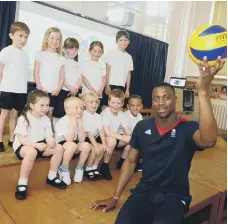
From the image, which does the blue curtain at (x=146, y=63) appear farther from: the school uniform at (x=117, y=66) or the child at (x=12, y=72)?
the child at (x=12, y=72)

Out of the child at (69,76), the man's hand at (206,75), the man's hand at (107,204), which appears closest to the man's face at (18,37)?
the child at (69,76)

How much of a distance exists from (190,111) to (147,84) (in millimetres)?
1279

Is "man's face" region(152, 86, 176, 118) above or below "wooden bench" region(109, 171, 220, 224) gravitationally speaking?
above

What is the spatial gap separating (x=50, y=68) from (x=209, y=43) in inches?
69.4

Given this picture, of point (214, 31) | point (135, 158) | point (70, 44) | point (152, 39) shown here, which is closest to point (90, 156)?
point (135, 158)

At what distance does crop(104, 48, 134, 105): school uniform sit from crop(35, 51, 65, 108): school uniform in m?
1.04

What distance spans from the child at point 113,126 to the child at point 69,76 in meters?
0.49

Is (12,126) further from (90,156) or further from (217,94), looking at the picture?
(217,94)

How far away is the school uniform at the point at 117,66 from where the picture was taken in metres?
3.72

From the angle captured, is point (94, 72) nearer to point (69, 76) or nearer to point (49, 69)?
point (69, 76)

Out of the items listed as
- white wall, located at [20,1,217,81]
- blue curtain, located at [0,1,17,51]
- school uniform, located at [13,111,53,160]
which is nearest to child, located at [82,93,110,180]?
school uniform, located at [13,111,53,160]

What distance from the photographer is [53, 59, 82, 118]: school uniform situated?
2943 mm

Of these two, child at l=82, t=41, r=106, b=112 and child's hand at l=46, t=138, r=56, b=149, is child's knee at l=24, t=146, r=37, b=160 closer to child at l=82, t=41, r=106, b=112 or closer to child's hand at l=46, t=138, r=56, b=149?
child's hand at l=46, t=138, r=56, b=149

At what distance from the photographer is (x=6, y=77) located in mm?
2564
